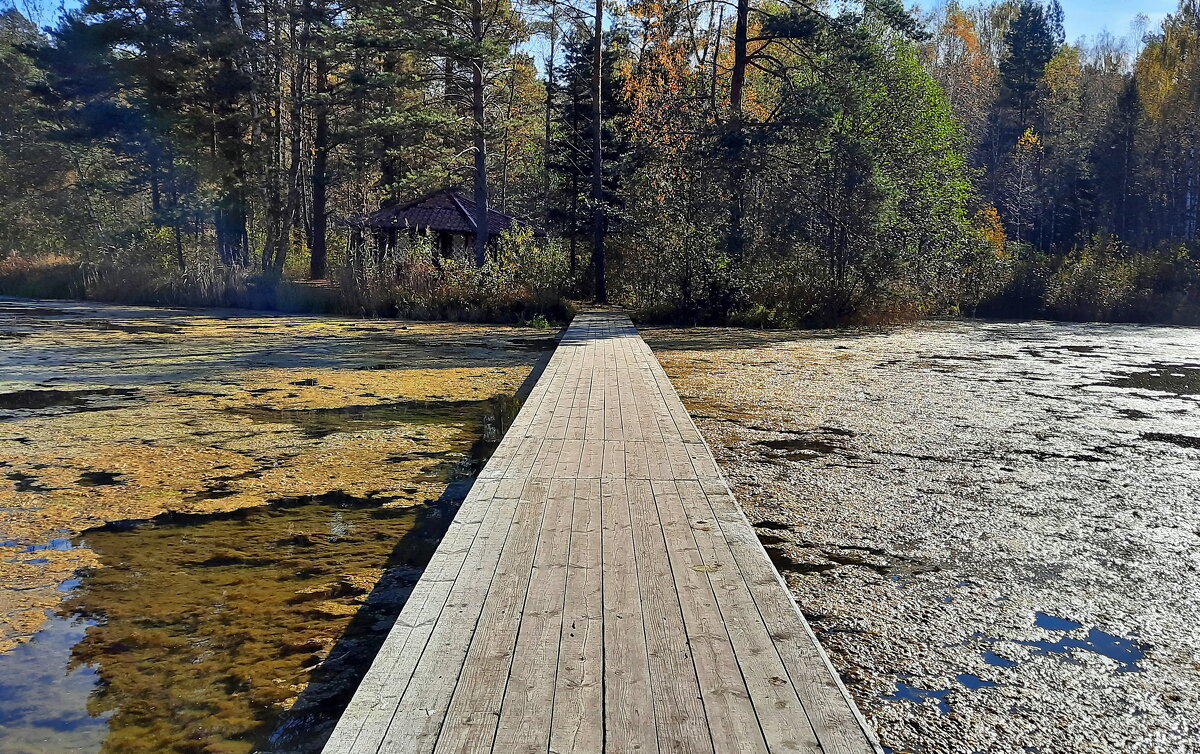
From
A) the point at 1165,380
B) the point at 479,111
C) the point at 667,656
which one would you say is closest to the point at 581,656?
the point at 667,656

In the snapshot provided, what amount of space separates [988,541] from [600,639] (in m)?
2.34

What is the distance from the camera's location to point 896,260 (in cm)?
1428

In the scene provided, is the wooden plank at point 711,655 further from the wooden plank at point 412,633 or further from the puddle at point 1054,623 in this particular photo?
the puddle at point 1054,623

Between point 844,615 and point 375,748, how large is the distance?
1865 millimetres

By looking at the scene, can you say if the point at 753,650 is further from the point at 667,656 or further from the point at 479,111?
the point at 479,111

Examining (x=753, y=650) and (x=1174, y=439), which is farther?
(x=1174, y=439)

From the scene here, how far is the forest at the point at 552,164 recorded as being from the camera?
47.9 feet

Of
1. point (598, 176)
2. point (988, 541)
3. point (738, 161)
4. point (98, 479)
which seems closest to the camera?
point (988, 541)

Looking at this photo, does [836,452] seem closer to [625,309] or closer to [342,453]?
[342,453]

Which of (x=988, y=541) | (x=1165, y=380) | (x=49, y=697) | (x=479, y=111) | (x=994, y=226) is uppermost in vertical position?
(x=479, y=111)

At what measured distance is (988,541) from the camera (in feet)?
12.4

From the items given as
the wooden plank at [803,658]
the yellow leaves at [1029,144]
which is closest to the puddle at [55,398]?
the wooden plank at [803,658]

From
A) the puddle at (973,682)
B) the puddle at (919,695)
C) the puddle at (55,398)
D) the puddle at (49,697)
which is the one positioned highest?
the puddle at (55,398)

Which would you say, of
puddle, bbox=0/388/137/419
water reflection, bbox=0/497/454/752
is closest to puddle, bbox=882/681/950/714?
water reflection, bbox=0/497/454/752
